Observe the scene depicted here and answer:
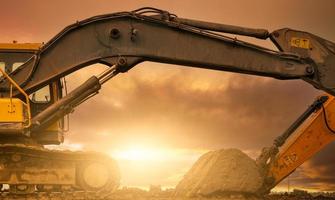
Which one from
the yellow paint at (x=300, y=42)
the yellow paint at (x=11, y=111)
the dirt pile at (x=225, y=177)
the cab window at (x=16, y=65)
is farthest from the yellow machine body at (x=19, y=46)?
the yellow paint at (x=300, y=42)

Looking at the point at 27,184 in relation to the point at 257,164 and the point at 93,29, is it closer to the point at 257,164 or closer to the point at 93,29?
the point at 93,29

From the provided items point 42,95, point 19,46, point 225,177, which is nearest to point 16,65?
point 19,46

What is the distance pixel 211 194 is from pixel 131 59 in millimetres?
4618

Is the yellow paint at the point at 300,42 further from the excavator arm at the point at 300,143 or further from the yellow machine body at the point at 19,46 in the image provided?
the yellow machine body at the point at 19,46

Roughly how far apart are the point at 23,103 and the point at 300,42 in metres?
5.51

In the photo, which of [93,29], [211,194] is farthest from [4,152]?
[211,194]

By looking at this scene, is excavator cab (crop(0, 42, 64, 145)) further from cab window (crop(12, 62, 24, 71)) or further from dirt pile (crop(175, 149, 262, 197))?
dirt pile (crop(175, 149, 262, 197))

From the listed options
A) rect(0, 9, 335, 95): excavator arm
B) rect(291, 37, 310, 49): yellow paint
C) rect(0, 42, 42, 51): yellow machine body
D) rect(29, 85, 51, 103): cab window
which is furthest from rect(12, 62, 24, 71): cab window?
rect(291, 37, 310, 49): yellow paint

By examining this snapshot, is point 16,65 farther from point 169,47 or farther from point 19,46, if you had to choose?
point 169,47

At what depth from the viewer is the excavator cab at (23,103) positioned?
11266 mm

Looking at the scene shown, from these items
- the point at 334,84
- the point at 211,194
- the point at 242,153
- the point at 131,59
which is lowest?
the point at 211,194

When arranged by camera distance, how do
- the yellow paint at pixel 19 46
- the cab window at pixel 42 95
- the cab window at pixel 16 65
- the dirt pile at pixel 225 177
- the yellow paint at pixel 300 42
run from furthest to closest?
the dirt pile at pixel 225 177 → the yellow paint at pixel 19 46 → the cab window at pixel 16 65 → the cab window at pixel 42 95 → the yellow paint at pixel 300 42

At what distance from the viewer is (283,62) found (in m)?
11.4

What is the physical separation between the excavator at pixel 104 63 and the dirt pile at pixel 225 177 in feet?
11.0
